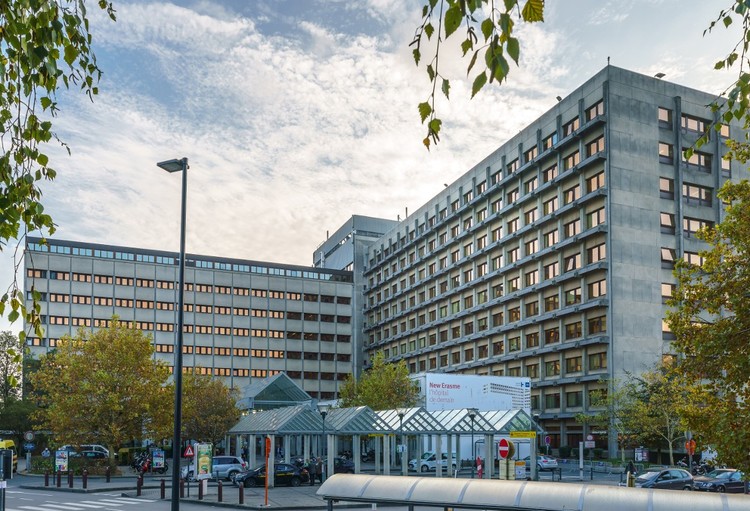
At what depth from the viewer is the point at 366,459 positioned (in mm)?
82562

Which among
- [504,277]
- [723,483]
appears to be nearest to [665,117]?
[504,277]

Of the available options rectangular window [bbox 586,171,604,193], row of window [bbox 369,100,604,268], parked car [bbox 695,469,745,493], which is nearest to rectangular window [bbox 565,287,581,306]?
rectangular window [bbox 586,171,604,193]

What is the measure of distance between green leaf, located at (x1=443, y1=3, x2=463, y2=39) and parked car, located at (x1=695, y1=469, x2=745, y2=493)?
46.3 metres

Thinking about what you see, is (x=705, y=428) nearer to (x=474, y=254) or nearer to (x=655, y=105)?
(x=655, y=105)

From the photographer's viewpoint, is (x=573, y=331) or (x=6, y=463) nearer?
(x=6, y=463)

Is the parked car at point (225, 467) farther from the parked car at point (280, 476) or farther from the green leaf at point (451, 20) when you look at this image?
the green leaf at point (451, 20)

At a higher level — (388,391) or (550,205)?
(550,205)

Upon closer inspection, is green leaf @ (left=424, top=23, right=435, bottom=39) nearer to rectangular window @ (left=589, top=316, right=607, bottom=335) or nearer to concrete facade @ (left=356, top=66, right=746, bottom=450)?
concrete facade @ (left=356, top=66, right=746, bottom=450)

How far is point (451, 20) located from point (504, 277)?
89212 mm

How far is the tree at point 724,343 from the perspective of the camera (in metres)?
20.7

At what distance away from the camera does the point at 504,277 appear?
92250mm

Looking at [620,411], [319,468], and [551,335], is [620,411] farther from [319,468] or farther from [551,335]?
[319,468]

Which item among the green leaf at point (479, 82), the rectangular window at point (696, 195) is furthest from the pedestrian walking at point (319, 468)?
the green leaf at point (479, 82)

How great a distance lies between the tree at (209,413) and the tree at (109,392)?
44.0 feet
